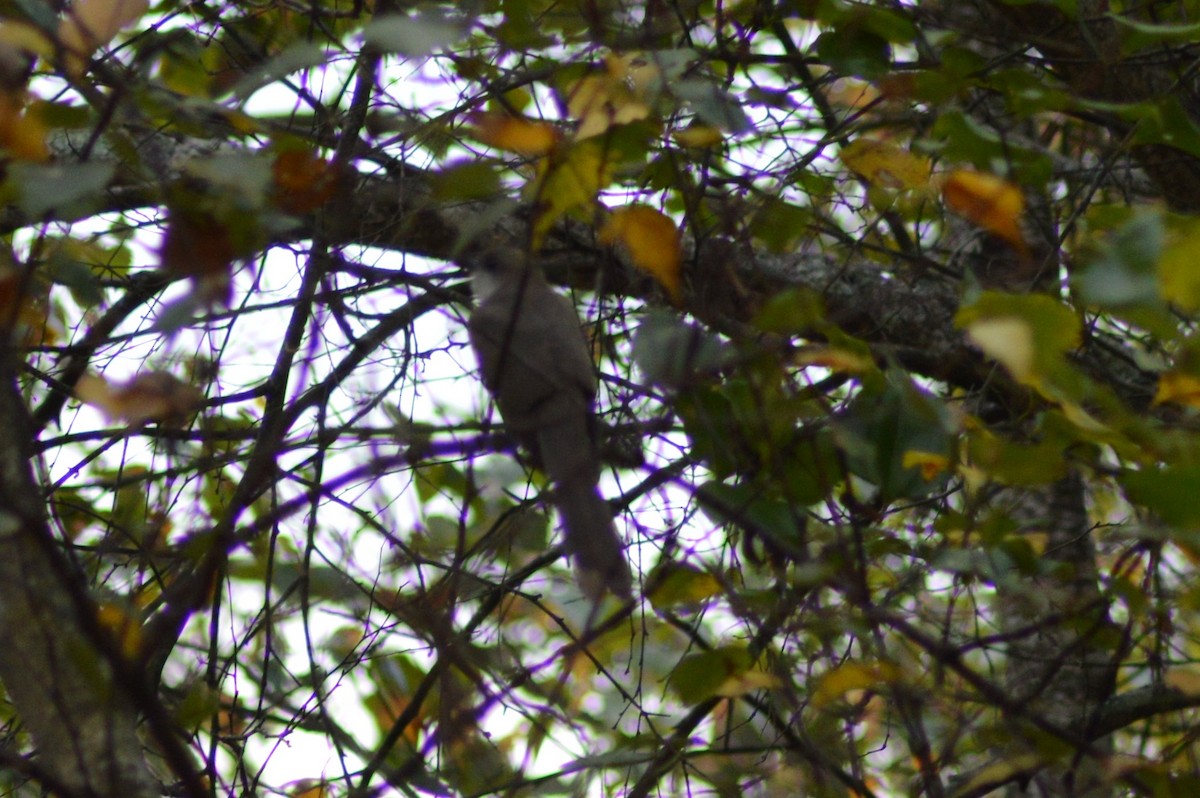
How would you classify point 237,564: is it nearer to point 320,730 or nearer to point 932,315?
point 320,730

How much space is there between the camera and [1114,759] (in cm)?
186

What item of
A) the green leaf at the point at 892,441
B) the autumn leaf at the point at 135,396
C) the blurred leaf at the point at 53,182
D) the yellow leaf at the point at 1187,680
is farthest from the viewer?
the yellow leaf at the point at 1187,680

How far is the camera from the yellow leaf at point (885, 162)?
249 cm

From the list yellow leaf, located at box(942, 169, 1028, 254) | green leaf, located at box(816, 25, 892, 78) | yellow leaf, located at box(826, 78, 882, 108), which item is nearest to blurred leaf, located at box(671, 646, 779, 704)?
yellow leaf, located at box(942, 169, 1028, 254)

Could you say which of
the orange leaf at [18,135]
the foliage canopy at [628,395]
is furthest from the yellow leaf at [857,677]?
the orange leaf at [18,135]

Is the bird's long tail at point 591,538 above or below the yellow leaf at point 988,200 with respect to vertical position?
below

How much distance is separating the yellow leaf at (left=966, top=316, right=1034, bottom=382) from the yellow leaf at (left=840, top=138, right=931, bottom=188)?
3.17 ft

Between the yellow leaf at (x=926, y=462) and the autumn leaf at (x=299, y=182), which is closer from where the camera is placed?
the autumn leaf at (x=299, y=182)

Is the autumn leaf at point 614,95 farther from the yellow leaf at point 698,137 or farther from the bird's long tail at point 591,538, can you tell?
the bird's long tail at point 591,538

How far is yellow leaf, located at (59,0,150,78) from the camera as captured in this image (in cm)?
162

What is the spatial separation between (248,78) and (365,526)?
4.34 feet

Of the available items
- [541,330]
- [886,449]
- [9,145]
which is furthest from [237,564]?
[886,449]

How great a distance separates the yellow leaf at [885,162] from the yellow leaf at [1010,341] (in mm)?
967

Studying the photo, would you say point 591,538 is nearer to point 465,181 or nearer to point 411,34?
point 465,181
